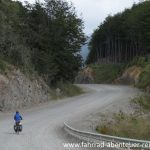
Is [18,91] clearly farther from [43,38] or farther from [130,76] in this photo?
[130,76]

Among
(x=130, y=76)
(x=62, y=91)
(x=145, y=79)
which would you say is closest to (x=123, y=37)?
(x=130, y=76)

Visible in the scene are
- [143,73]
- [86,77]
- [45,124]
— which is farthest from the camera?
[86,77]

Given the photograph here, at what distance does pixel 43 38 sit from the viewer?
6588cm

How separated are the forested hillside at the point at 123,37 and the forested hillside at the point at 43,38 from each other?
3811 centimetres

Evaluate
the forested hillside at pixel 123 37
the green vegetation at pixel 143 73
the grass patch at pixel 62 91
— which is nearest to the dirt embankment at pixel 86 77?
the forested hillside at pixel 123 37

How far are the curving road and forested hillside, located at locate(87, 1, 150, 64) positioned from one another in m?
56.9

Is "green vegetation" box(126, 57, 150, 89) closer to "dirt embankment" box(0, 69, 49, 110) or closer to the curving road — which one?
the curving road

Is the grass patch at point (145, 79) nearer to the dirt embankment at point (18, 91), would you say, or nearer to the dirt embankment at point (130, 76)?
the dirt embankment at point (130, 76)

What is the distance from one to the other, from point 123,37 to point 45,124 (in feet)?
330

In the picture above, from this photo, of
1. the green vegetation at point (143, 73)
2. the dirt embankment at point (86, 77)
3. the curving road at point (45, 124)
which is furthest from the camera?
the dirt embankment at point (86, 77)

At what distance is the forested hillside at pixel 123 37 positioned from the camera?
114 metres

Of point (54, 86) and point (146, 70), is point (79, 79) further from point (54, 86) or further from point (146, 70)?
point (54, 86)

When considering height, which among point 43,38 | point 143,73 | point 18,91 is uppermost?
point 43,38

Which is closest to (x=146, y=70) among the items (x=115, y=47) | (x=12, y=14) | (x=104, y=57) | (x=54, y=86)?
(x=54, y=86)
